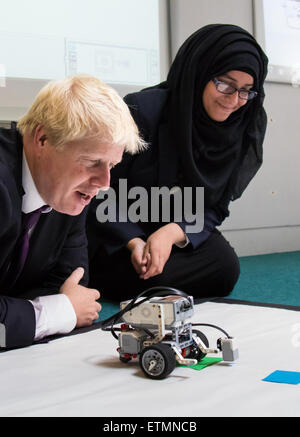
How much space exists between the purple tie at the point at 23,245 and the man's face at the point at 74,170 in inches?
2.4

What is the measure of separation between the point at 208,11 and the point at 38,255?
6.72 ft

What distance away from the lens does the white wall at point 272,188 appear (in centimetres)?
304

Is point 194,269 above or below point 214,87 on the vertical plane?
below

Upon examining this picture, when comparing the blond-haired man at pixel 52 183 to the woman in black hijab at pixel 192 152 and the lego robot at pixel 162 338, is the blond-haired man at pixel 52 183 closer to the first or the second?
the lego robot at pixel 162 338

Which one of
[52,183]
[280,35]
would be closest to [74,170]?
[52,183]

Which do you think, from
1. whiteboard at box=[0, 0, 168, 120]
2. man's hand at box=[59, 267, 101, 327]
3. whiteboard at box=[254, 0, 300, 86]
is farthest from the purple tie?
whiteboard at box=[254, 0, 300, 86]

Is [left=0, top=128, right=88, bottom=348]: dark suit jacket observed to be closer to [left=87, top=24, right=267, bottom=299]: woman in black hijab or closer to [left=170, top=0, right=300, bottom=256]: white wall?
[left=87, top=24, right=267, bottom=299]: woman in black hijab

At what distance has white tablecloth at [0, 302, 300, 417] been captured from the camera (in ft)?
2.54

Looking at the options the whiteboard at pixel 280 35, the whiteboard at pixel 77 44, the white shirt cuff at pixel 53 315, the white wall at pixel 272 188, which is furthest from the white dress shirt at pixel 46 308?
the whiteboard at pixel 280 35

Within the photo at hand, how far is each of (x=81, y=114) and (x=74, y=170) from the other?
0.11 metres

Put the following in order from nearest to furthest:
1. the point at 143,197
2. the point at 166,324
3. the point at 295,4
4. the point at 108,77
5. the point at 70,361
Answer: the point at 166,324, the point at 70,361, the point at 143,197, the point at 108,77, the point at 295,4

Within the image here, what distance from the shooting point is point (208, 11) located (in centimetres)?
282

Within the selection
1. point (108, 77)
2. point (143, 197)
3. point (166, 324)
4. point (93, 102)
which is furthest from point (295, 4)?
point (166, 324)

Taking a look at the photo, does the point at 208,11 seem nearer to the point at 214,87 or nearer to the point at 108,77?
the point at 108,77
